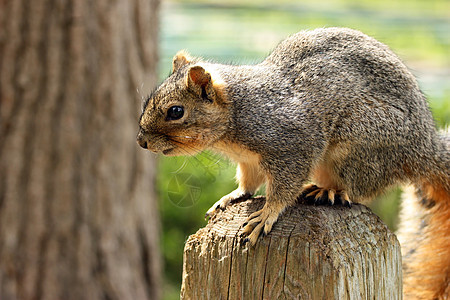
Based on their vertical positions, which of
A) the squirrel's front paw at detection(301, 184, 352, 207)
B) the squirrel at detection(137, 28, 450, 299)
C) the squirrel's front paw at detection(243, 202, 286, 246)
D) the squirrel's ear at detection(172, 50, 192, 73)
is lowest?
the squirrel's front paw at detection(243, 202, 286, 246)

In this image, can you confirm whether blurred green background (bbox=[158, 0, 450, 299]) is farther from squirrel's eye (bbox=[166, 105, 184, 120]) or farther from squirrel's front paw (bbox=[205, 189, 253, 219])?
squirrel's eye (bbox=[166, 105, 184, 120])

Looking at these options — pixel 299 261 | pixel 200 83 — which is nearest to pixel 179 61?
pixel 200 83

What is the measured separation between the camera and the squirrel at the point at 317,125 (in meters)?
2.08

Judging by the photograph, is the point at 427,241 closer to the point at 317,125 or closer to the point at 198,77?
the point at 317,125

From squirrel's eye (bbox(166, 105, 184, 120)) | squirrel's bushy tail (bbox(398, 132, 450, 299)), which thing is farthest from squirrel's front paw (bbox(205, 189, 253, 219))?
squirrel's bushy tail (bbox(398, 132, 450, 299))

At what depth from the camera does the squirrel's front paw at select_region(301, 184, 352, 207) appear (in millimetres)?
2007

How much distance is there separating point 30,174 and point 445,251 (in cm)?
198

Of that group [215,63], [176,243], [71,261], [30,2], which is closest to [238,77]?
[215,63]

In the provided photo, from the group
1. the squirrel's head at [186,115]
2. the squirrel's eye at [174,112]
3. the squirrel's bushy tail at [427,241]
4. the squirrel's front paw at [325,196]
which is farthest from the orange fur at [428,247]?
the squirrel's eye at [174,112]

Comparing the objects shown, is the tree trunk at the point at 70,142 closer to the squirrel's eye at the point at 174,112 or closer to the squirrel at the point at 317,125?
the squirrel at the point at 317,125

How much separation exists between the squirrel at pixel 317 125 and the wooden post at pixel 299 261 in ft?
0.85

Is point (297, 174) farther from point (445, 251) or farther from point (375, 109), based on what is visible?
point (445, 251)

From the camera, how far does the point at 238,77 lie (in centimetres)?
222

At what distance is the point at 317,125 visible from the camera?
2139 millimetres
